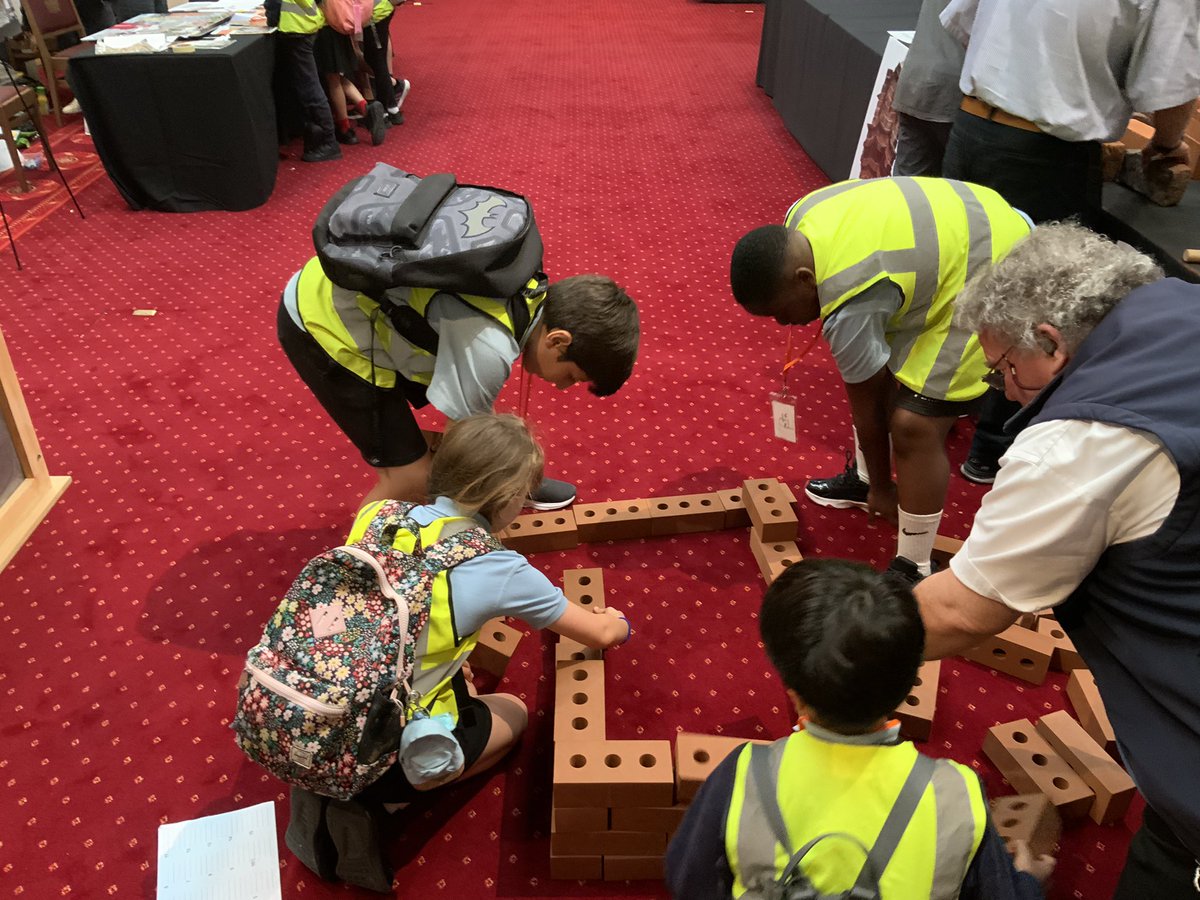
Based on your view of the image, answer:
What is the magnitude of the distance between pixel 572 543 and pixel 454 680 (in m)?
A: 0.74

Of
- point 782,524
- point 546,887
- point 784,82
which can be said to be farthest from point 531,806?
point 784,82

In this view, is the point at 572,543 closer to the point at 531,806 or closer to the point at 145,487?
the point at 531,806

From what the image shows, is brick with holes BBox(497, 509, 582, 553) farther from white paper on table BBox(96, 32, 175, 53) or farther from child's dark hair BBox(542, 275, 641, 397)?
white paper on table BBox(96, 32, 175, 53)

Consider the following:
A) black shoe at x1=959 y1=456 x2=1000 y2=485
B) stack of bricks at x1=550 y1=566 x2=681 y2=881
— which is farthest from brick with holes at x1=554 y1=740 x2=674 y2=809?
black shoe at x1=959 y1=456 x2=1000 y2=485

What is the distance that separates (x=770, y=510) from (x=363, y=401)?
3.41ft

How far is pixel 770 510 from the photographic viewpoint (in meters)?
2.33

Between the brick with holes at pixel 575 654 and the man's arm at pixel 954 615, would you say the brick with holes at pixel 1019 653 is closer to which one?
the man's arm at pixel 954 615

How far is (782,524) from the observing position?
2.28m

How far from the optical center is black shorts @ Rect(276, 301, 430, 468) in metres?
2.01

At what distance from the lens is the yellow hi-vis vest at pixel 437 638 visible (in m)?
1.48

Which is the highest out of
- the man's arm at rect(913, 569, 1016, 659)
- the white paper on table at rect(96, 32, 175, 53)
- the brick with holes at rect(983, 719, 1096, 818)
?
the man's arm at rect(913, 569, 1016, 659)

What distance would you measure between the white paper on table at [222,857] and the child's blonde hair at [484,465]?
75 centimetres

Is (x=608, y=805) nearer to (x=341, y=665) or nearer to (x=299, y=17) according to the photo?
(x=341, y=665)

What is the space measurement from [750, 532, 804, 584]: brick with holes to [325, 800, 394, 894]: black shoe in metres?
1.11
